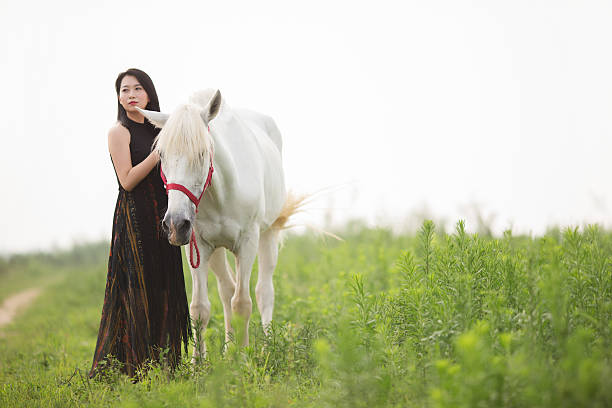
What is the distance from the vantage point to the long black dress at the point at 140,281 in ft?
13.4

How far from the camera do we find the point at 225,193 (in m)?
4.19

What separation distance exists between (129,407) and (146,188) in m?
1.82

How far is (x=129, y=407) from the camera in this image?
9.45 feet

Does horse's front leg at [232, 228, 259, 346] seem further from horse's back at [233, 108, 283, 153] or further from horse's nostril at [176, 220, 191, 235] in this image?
horse's back at [233, 108, 283, 153]

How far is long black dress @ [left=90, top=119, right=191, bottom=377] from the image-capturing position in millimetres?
4074

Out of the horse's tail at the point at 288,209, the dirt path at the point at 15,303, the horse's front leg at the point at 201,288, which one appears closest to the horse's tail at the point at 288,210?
the horse's tail at the point at 288,209

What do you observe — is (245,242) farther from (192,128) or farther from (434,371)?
(434,371)

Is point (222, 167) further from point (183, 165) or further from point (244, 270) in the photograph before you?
point (244, 270)

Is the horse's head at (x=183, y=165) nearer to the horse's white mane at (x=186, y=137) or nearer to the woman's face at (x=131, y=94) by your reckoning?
the horse's white mane at (x=186, y=137)

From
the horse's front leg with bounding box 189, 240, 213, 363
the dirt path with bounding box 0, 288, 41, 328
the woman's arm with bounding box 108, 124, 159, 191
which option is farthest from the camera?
the dirt path with bounding box 0, 288, 41, 328

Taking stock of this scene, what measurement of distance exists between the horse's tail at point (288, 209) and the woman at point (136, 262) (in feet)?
5.89

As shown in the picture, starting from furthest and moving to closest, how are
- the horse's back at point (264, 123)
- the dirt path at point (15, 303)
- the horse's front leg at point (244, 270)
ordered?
the dirt path at point (15, 303) < the horse's back at point (264, 123) < the horse's front leg at point (244, 270)

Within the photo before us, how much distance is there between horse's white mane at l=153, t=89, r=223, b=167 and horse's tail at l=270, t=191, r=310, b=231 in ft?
7.42

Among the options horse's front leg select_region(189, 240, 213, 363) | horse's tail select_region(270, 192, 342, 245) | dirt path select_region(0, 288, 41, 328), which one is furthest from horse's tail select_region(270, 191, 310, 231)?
dirt path select_region(0, 288, 41, 328)
